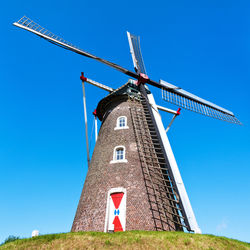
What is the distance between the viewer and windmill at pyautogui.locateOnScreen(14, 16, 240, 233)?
997cm

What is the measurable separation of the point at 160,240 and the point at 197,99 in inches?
511

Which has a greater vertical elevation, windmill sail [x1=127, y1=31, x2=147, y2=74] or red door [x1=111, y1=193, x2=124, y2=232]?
windmill sail [x1=127, y1=31, x2=147, y2=74]

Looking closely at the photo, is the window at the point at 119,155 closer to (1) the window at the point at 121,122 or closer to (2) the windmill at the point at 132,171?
(2) the windmill at the point at 132,171

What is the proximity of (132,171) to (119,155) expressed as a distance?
1.59 m

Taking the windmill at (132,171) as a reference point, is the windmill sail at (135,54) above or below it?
above

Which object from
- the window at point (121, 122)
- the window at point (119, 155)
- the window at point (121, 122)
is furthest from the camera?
the window at point (121, 122)

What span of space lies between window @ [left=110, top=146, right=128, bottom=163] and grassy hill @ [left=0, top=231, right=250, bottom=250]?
4675 millimetres

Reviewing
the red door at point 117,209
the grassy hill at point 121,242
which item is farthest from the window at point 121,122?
the grassy hill at point 121,242

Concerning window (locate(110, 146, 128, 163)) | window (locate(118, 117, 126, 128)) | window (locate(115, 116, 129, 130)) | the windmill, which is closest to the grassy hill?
the windmill

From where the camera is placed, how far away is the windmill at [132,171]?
997cm

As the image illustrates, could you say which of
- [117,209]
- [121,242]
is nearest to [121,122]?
[117,209]

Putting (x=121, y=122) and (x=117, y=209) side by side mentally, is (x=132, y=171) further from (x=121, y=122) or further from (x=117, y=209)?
(x=121, y=122)

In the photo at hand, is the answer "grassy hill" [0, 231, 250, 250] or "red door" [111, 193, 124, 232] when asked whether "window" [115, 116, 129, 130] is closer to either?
"red door" [111, 193, 124, 232]

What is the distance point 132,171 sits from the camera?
454 inches
